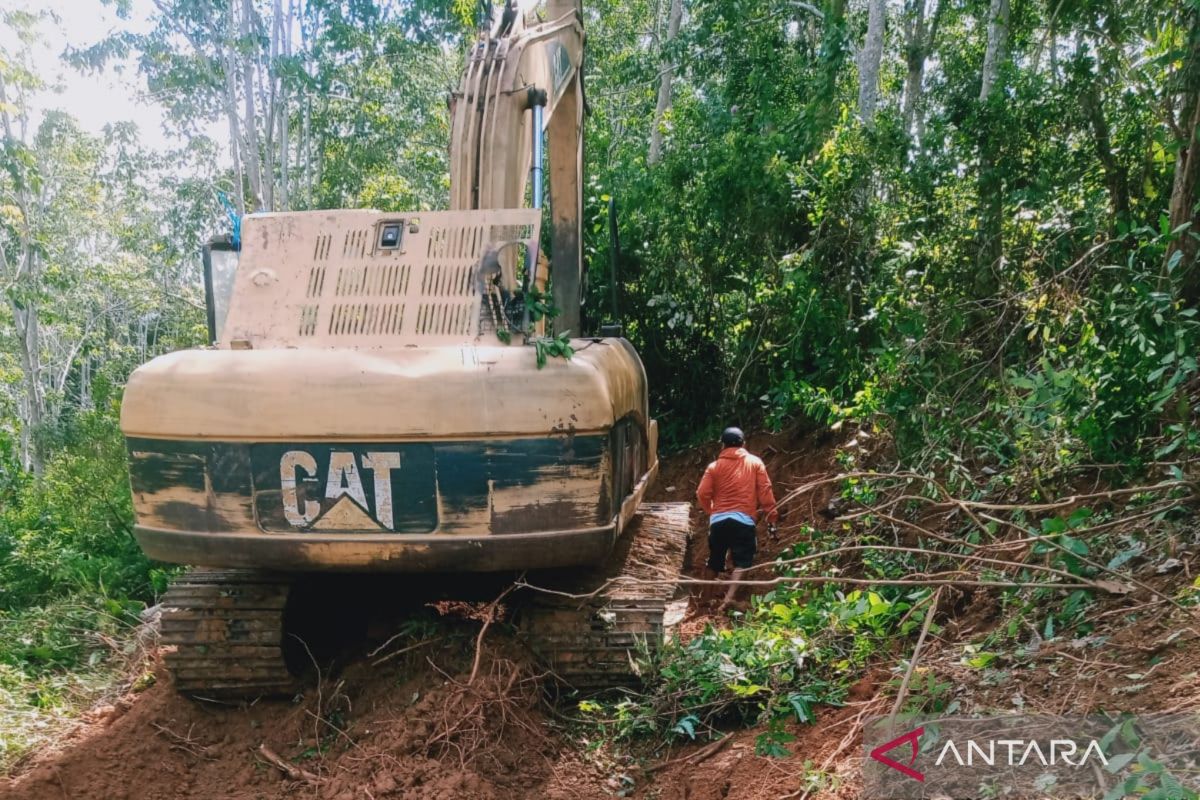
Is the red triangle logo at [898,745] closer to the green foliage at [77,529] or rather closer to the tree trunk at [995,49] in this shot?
the green foliage at [77,529]

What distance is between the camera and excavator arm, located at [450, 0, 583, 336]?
519 centimetres

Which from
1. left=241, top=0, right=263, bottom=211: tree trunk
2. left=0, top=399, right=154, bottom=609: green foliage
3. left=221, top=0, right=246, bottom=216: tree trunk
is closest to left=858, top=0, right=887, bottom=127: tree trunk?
left=0, top=399, right=154, bottom=609: green foliage

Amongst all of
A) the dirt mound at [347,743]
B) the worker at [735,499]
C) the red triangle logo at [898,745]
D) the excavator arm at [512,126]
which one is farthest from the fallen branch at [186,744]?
the worker at [735,499]

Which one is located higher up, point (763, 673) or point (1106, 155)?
point (1106, 155)

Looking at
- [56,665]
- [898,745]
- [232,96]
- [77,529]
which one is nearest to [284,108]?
[232,96]

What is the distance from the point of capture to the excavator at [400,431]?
3.99 meters

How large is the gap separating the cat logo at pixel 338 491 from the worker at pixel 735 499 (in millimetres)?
2863

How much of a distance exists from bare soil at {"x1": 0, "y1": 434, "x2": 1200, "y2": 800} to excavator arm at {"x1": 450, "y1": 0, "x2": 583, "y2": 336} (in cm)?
193

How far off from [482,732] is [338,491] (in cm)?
117

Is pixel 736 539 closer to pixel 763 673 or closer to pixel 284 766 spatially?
pixel 763 673

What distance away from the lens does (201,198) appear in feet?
68.1

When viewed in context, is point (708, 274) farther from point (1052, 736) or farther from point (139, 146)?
point (139, 146)

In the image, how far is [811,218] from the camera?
888 centimetres

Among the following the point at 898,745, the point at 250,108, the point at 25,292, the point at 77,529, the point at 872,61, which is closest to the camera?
the point at 898,745
